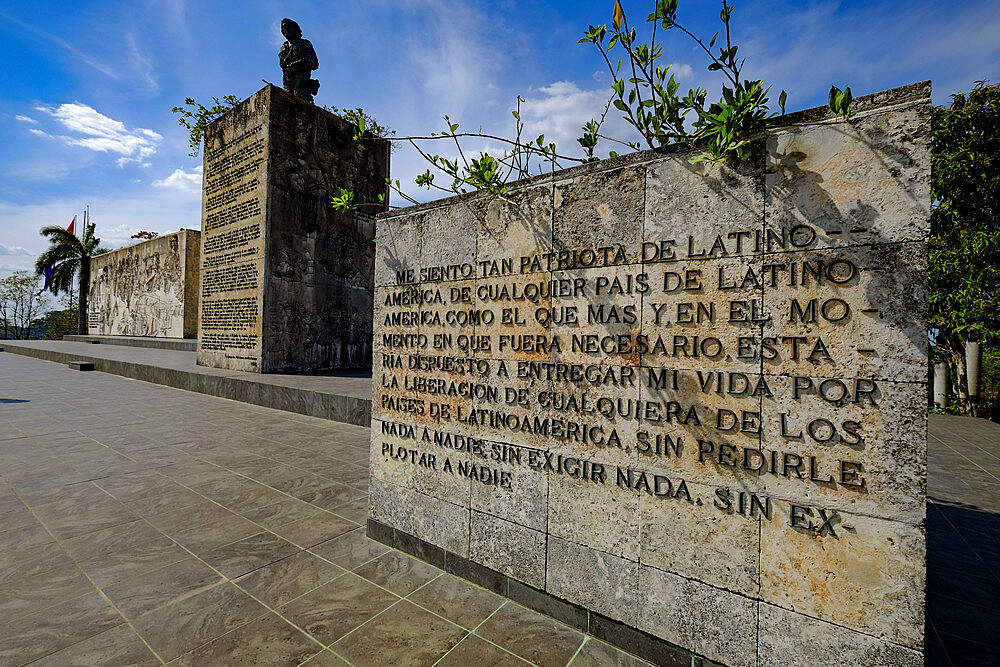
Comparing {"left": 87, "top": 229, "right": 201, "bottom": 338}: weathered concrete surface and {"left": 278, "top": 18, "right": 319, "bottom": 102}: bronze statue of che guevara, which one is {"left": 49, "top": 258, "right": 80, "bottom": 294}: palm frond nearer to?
{"left": 87, "top": 229, "right": 201, "bottom": 338}: weathered concrete surface

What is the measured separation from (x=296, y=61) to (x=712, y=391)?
44.3ft

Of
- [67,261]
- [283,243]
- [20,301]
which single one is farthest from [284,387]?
[20,301]

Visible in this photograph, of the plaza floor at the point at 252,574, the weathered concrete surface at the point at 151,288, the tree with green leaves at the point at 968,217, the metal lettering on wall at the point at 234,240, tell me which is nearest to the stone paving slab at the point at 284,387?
the metal lettering on wall at the point at 234,240

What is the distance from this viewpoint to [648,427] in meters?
2.19

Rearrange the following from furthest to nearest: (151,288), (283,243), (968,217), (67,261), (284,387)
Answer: (67,261) < (151,288) < (283,243) < (968,217) < (284,387)

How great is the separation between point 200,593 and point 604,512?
7.66ft

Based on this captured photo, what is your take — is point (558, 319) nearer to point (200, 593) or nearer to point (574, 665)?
point (574, 665)

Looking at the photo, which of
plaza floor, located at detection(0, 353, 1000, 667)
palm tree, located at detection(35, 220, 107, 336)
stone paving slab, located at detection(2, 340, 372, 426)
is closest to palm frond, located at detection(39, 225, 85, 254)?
palm tree, located at detection(35, 220, 107, 336)

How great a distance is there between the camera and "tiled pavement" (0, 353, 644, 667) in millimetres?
2139

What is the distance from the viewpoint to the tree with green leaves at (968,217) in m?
8.78

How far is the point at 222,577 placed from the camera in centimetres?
272

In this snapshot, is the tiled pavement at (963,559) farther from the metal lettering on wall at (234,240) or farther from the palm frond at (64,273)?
the palm frond at (64,273)

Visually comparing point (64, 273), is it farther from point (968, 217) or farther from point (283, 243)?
point (968, 217)

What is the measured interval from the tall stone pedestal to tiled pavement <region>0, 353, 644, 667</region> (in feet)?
18.2
